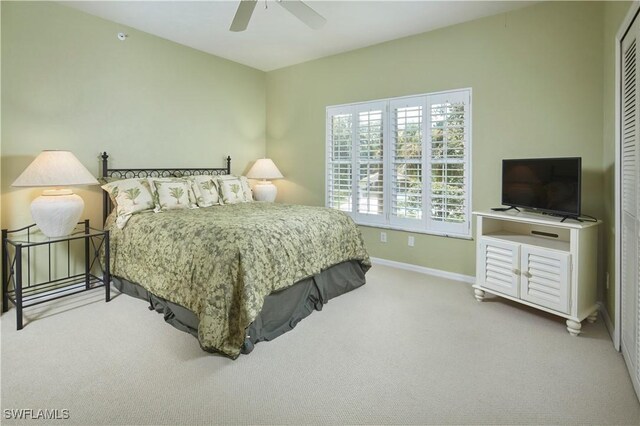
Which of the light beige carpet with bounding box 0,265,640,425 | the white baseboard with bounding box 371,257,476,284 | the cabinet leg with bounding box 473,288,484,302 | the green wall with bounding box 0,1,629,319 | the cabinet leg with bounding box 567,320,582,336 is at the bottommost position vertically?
the light beige carpet with bounding box 0,265,640,425

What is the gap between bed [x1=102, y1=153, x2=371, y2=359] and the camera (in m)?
2.39

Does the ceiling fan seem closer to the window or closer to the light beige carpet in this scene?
the window

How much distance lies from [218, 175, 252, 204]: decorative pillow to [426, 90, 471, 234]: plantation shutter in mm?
2256

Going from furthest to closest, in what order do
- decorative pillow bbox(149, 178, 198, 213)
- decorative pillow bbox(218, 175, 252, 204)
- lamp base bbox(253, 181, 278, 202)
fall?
lamp base bbox(253, 181, 278, 202)
decorative pillow bbox(218, 175, 252, 204)
decorative pillow bbox(149, 178, 198, 213)

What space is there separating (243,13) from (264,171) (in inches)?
103

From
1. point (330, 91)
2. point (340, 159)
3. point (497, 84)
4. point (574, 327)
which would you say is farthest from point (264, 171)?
point (574, 327)

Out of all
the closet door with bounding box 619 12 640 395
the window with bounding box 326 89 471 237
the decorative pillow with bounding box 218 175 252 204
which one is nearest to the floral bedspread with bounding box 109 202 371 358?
the decorative pillow with bounding box 218 175 252 204

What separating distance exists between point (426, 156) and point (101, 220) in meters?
3.64

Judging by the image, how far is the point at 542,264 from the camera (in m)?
2.88

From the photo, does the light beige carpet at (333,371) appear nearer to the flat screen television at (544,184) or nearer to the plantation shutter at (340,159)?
the flat screen television at (544,184)

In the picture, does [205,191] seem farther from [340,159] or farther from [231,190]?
[340,159]

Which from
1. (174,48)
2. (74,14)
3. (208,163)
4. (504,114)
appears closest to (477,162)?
(504,114)

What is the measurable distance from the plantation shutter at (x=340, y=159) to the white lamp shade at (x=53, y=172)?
2.91 m

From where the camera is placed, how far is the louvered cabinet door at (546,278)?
8.98 feet
